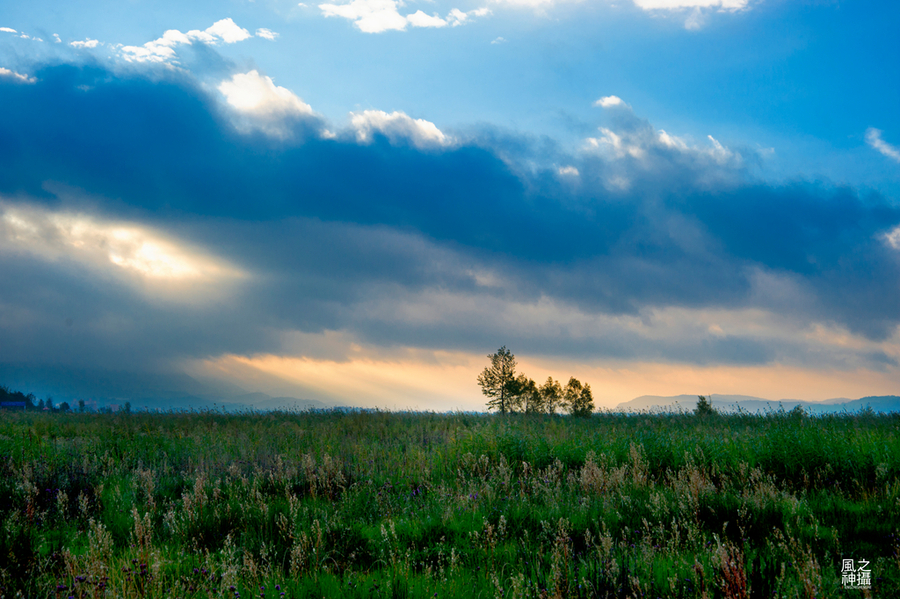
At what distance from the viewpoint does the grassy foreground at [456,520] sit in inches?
166

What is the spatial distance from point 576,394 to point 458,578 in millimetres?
61795

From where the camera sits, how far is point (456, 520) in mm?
6387

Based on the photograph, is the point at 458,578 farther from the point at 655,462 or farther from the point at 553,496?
the point at 655,462

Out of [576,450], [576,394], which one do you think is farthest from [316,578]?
[576,394]

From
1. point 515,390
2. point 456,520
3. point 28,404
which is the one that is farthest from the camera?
point 515,390

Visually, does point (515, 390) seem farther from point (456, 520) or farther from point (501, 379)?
point (456, 520)

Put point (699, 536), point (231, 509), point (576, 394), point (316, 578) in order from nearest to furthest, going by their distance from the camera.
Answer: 1. point (316, 578)
2. point (699, 536)
3. point (231, 509)
4. point (576, 394)

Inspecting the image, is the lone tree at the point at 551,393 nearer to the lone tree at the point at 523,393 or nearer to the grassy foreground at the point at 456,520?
the lone tree at the point at 523,393

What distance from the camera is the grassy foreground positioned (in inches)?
166

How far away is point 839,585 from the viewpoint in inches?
166

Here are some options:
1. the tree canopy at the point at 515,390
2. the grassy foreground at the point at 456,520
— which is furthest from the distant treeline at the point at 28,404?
the tree canopy at the point at 515,390

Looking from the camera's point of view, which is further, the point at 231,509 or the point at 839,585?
the point at 231,509

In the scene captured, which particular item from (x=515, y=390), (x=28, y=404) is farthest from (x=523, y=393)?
(x=28, y=404)

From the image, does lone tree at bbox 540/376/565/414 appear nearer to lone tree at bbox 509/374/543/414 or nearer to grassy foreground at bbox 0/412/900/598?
lone tree at bbox 509/374/543/414
